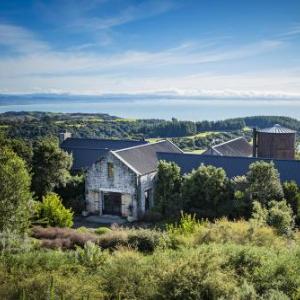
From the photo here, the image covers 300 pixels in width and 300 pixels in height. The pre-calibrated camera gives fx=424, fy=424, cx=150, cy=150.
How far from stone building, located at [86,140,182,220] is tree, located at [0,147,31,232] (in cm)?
1338

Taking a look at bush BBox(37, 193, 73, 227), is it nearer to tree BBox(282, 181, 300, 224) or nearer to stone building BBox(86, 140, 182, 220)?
stone building BBox(86, 140, 182, 220)

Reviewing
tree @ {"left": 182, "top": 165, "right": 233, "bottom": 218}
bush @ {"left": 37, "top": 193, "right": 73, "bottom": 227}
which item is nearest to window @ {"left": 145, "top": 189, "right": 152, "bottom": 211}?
tree @ {"left": 182, "top": 165, "right": 233, "bottom": 218}

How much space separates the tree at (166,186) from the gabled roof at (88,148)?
10814mm

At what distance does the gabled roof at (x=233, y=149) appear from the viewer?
44.0 metres

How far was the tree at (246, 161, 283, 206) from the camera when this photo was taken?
93.5ft

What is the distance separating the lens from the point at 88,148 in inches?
1902

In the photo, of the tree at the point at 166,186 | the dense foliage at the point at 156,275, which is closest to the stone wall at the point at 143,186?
the tree at the point at 166,186

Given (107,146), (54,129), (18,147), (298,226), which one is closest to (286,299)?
(298,226)

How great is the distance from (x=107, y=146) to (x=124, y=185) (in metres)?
15.7

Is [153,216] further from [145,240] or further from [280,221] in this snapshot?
[145,240]

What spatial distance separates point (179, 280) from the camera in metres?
12.3

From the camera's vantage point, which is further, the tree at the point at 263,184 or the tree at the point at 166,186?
the tree at the point at 166,186

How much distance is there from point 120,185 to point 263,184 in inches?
458

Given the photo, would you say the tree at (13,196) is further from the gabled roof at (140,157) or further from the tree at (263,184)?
the tree at (263,184)
